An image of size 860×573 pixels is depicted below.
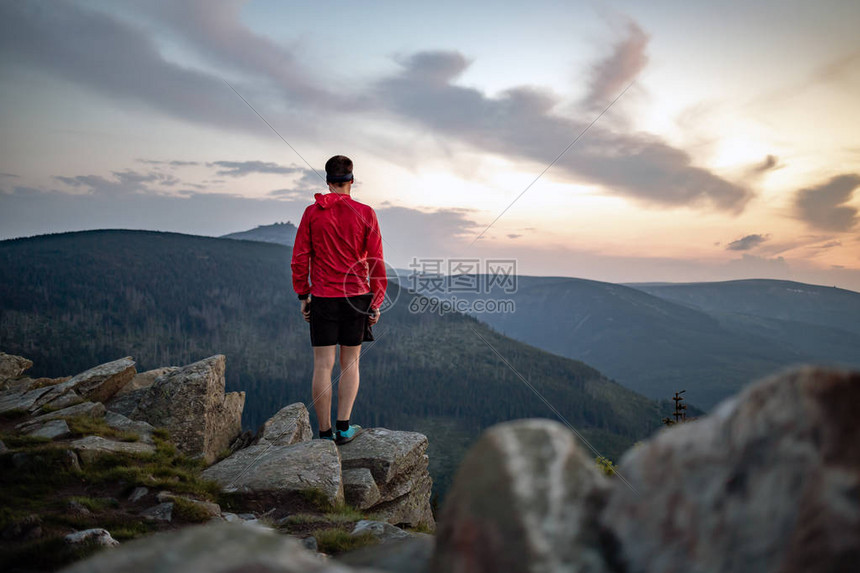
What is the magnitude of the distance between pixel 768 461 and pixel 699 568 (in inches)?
22.4

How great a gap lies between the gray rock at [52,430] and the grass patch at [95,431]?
0.14 meters

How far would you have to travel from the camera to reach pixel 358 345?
9.28 meters

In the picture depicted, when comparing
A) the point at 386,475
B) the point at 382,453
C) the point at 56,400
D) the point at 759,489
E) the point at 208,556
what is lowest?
the point at 386,475

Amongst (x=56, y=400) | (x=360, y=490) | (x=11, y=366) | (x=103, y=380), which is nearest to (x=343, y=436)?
(x=360, y=490)

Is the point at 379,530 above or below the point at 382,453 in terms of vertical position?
above

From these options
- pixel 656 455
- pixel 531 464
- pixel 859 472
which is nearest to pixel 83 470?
pixel 531 464

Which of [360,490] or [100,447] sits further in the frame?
[360,490]

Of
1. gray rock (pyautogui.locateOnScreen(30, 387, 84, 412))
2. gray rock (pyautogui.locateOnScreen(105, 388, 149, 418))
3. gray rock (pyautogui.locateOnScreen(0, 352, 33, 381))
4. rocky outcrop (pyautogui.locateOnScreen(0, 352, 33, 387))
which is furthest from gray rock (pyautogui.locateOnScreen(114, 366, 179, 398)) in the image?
gray rock (pyautogui.locateOnScreen(0, 352, 33, 381))

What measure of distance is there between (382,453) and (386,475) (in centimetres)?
54

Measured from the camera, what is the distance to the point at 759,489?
2.01 m

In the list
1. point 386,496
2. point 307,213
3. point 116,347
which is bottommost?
point 116,347

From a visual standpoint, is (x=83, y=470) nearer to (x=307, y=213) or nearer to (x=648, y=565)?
(x=307, y=213)

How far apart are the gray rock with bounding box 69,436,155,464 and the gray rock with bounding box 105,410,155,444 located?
40.5 inches

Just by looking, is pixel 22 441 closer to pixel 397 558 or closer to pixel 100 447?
pixel 100 447
